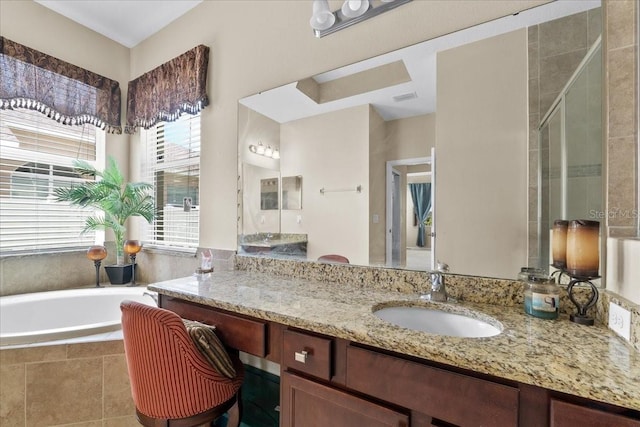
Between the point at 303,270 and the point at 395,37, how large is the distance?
1.30m

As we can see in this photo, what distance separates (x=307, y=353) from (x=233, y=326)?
15.2 inches

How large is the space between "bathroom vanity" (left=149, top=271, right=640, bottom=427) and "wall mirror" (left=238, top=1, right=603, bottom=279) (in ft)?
0.97

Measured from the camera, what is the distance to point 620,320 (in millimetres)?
796

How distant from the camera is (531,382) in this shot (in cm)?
63

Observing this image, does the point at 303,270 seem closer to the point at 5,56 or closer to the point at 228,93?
the point at 228,93

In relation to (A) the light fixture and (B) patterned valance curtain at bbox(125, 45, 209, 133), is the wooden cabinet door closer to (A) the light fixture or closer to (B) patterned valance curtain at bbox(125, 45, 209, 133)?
(A) the light fixture

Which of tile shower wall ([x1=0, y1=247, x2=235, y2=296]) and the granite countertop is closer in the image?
the granite countertop

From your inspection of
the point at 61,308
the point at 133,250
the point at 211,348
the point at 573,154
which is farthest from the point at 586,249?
the point at 61,308

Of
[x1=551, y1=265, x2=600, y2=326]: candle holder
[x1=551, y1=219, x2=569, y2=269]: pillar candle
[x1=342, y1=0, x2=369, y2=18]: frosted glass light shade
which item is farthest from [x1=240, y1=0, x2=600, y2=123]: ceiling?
[x1=551, y1=265, x2=600, y2=326]: candle holder

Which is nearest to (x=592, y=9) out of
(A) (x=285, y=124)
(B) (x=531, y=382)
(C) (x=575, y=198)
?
(C) (x=575, y=198)

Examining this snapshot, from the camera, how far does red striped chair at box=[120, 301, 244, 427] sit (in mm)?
1057

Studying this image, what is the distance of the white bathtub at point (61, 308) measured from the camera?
2012 millimetres

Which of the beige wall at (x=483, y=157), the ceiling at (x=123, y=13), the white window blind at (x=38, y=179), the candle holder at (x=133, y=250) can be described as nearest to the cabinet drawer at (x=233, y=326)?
the beige wall at (x=483, y=157)

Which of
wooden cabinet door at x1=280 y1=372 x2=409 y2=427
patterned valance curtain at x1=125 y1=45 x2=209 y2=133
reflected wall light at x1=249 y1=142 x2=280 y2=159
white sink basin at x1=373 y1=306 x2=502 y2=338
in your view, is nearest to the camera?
wooden cabinet door at x1=280 y1=372 x2=409 y2=427
